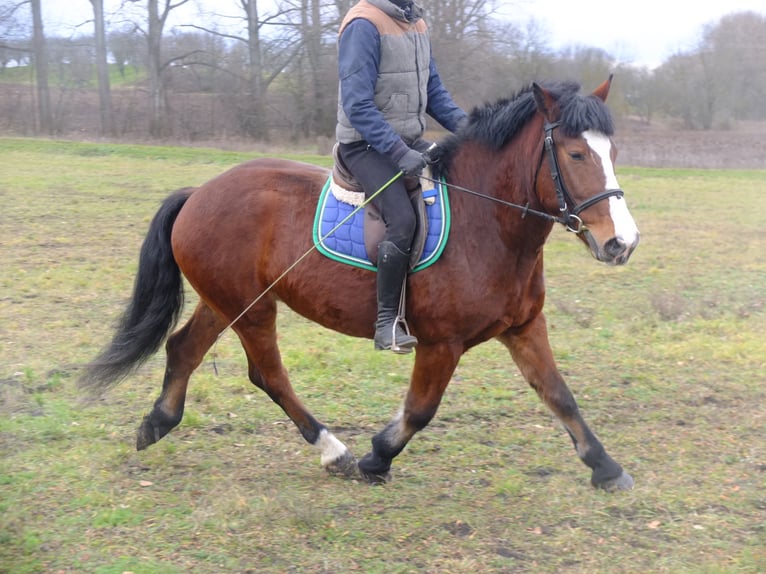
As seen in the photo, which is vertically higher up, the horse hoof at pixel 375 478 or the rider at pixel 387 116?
the rider at pixel 387 116

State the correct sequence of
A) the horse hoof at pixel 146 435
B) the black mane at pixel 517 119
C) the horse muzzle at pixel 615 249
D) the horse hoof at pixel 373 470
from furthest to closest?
the horse hoof at pixel 146 435
the horse hoof at pixel 373 470
the black mane at pixel 517 119
the horse muzzle at pixel 615 249

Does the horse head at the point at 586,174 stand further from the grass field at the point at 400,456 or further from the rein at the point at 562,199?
the grass field at the point at 400,456

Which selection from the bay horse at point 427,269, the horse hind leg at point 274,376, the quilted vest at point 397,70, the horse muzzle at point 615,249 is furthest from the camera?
the horse hind leg at point 274,376

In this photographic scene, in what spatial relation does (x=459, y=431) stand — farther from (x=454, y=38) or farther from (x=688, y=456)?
(x=454, y=38)

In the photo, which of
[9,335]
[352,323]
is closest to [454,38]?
[9,335]

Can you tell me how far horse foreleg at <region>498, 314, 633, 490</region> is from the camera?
4.72 metres

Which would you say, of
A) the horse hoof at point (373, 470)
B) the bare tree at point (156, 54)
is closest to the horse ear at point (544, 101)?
the horse hoof at point (373, 470)

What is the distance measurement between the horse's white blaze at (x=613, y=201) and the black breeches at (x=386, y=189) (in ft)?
3.36

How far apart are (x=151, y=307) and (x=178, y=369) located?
0.45 m

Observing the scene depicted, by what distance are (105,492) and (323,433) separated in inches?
51.0

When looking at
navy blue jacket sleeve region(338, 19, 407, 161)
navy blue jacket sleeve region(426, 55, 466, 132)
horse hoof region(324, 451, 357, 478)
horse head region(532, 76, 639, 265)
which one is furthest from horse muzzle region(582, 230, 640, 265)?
horse hoof region(324, 451, 357, 478)

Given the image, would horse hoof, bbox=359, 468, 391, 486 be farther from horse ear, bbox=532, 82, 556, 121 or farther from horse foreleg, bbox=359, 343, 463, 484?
horse ear, bbox=532, 82, 556, 121

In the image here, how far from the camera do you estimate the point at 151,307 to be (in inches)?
217

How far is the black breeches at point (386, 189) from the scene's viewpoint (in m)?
4.44
